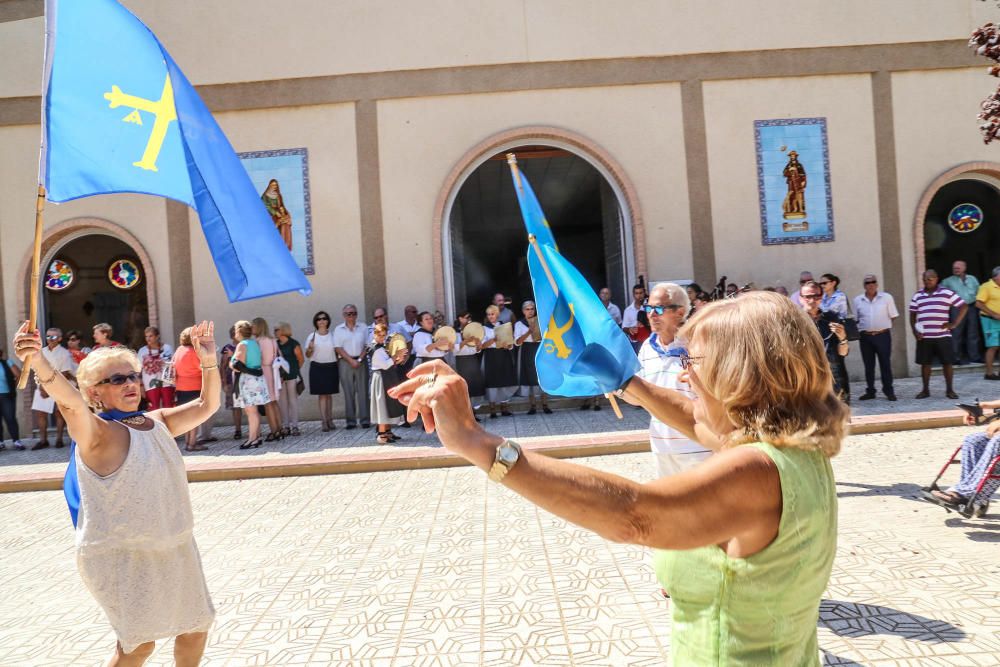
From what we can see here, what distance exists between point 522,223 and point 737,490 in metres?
22.1

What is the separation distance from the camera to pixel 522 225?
23812 millimetres

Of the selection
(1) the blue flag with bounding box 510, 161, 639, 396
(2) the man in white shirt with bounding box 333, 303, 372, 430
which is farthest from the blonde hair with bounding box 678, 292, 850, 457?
(2) the man in white shirt with bounding box 333, 303, 372, 430

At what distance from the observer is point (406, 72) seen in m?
13.5

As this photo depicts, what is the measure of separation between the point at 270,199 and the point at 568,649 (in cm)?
1152

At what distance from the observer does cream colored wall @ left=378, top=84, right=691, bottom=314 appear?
13.4m

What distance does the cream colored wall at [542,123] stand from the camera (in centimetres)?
1340

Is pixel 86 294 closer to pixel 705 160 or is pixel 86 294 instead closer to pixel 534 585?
pixel 705 160

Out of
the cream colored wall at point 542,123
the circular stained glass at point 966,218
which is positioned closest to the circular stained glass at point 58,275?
the cream colored wall at point 542,123

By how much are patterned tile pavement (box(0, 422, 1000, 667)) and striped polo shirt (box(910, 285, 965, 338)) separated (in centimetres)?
540

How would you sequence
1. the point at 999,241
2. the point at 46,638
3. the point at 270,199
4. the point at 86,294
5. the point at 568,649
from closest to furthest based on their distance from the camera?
the point at 568,649 → the point at 46,638 → the point at 270,199 → the point at 999,241 → the point at 86,294

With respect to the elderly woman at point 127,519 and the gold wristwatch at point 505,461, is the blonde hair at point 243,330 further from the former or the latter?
the gold wristwatch at point 505,461

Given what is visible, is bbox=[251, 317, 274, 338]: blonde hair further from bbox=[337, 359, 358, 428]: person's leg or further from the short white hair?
the short white hair

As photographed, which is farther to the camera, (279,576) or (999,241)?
(999,241)

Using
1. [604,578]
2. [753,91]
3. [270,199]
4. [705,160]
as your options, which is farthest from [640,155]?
[604,578]
